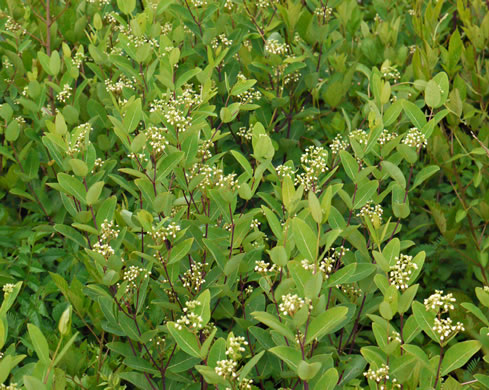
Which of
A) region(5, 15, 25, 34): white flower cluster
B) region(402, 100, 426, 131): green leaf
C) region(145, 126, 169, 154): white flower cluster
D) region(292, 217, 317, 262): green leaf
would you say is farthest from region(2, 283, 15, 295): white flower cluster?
region(5, 15, 25, 34): white flower cluster

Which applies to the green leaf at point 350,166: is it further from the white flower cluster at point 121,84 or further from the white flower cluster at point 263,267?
the white flower cluster at point 121,84

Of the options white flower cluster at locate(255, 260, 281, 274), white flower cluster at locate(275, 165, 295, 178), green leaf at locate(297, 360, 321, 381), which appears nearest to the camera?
green leaf at locate(297, 360, 321, 381)

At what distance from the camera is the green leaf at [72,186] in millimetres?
2225

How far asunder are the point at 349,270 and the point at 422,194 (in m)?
1.59

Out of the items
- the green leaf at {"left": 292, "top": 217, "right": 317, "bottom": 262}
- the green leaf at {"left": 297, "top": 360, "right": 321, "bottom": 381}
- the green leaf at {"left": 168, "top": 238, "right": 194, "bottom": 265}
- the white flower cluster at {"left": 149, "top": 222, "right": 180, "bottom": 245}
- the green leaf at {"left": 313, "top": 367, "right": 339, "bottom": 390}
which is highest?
the green leaf at {"left": 292, "top": 217, "right": 317, "bottom": 262}

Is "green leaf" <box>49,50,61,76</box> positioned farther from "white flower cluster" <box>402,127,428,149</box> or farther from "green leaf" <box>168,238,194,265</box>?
"white flower cluster" <box>402,127,428,149</box>

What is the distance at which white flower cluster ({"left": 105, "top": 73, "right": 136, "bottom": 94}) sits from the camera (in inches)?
118

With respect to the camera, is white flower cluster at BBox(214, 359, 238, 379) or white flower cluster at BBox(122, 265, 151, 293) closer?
white flower cluster at BBox(214, 359, 238, 379)

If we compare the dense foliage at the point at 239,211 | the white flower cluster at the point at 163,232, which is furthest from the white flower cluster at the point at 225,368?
the white flower cluster at the point at 163,232

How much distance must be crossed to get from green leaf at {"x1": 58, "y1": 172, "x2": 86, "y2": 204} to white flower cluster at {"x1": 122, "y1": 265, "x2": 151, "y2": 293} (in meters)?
0.31

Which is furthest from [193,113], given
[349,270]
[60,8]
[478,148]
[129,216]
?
[60,8]

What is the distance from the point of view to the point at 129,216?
221 centimetres

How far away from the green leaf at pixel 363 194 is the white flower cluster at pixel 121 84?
49.3 inches

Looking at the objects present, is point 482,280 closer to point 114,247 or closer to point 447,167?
point 447,167
